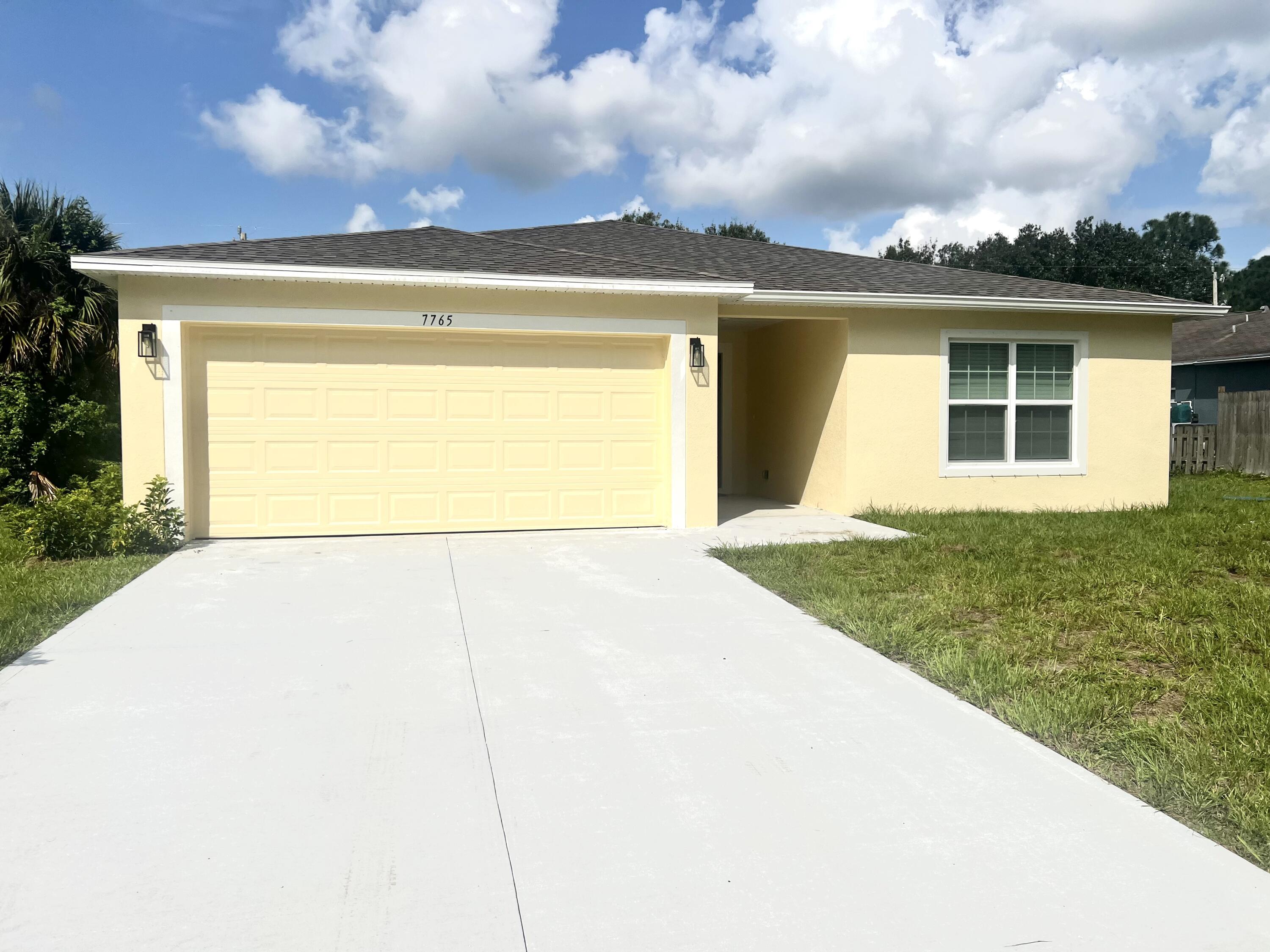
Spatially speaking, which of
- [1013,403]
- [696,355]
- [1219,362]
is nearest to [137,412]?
[696,355]

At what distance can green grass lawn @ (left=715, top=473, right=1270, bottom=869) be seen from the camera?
3943mm

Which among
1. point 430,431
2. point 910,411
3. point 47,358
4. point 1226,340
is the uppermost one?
point 1226,340

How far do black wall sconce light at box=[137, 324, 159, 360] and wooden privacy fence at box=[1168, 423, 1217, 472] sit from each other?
19.7 m

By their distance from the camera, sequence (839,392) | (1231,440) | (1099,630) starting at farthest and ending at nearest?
(1231,440) → (839,392) → (1099,630)

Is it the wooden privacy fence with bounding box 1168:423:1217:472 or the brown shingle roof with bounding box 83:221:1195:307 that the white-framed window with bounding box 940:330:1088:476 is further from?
the wooden privacy fence with bounding box 1168:423:1217:472

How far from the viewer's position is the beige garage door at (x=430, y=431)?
394 inches

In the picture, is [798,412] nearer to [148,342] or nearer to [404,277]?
[404,277]

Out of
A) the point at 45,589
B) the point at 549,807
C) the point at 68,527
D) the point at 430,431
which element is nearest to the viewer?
the point at 549,807

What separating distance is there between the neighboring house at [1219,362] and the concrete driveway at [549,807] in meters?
23.9

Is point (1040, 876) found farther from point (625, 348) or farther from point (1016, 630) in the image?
point (625, 348)

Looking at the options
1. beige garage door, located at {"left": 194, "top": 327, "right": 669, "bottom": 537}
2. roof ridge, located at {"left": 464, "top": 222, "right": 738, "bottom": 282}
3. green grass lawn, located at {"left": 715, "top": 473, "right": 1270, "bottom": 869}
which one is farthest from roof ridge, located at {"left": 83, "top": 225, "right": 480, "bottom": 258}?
green grass lawn, located at {"left": 715, "top": 473, "right": 1270, "bottom": 869}

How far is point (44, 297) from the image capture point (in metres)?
11.6

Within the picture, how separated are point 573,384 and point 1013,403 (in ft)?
20.5

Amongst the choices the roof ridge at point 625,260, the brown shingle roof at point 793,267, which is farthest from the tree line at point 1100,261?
the roof ridge at point 625,260
